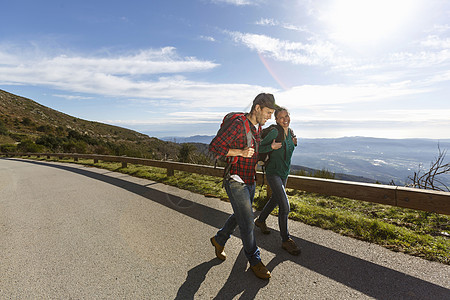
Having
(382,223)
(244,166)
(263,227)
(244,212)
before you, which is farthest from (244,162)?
(382,223)

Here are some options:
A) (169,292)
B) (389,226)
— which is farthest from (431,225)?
(169,292)

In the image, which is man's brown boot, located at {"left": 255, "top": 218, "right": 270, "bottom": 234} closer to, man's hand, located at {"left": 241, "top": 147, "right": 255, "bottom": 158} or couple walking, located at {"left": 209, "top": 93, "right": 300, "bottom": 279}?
couple walking, located at {"left": 209, "top": 93, "right": 300, "bottom": 279}

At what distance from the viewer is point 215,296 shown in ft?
7.06

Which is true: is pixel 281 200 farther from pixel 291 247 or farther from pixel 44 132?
pixel 44 132

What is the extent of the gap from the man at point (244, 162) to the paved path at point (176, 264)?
34 centimetres

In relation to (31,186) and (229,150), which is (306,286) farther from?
(31,186)

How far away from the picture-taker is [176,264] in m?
2.72

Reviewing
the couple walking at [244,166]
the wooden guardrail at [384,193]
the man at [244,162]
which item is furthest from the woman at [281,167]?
the wooden guardrail at [384,193]

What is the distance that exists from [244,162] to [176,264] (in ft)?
5.02

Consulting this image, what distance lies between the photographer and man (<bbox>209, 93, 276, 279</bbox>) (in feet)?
7.65

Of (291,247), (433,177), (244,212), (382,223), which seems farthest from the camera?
(433,177)

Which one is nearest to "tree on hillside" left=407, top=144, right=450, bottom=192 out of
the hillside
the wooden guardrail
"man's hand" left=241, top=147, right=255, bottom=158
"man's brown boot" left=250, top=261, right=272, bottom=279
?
the wooden guardrail

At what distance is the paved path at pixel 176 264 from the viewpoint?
7.28 feet

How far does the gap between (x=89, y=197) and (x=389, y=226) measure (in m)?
6.73
